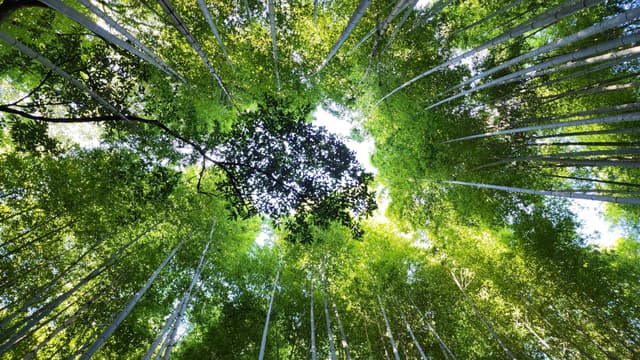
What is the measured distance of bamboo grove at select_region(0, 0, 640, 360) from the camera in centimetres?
452

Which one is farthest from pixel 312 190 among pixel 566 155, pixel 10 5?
pixel 10 5

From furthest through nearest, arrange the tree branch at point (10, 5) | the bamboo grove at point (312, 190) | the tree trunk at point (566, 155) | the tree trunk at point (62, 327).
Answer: the bamboo grove at point (312, 190) → the tree trunk at point (62, 327) → the tree trunk at point (566, 155) → the tree branch at point (10, 5)

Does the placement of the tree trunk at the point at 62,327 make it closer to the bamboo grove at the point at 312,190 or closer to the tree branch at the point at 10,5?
the bamboo grove at the point at 312,190

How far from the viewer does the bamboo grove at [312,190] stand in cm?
452

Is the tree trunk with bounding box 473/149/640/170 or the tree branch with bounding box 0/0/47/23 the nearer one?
the tree branch with bounding box 0/0/47/23

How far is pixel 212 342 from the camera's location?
638 cm

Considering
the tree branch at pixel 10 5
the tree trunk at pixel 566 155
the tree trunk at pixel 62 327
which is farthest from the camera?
the tree trunk at pixel 62 327

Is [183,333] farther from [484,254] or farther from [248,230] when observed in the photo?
[484,254]

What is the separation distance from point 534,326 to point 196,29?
954 cm

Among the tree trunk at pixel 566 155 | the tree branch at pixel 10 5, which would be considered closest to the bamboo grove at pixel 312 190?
the tree trunk at pixel 566 155

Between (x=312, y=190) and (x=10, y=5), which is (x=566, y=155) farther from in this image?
(x=10, y=5)

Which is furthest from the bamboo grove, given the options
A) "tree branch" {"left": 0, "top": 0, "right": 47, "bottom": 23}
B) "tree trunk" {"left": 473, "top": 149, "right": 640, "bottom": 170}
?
"tree branch" {"left": 0, "top": 0, "right": 47, "bottom": 23}

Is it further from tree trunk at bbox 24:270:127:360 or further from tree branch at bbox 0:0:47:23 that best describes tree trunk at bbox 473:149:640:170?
tree trunk at bbox 24:270:127:360

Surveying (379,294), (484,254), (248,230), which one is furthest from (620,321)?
(248,230)
